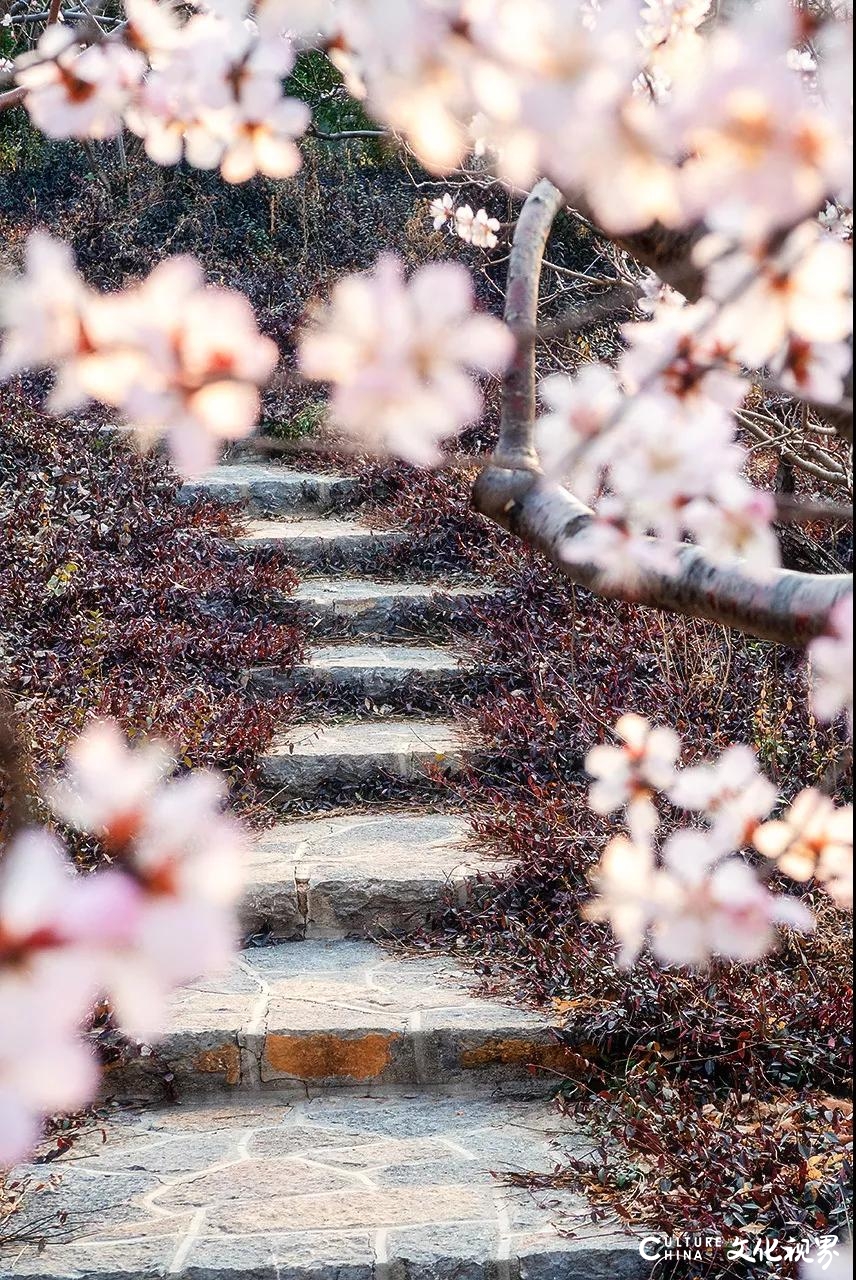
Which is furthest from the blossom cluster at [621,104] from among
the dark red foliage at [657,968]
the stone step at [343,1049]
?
the stone step at [343,1049]

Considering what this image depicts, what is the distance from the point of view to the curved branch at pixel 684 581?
109 centimetres

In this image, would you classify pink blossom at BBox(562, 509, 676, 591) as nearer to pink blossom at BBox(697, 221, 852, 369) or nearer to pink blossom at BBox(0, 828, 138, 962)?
pink blossom at BBox(697, 221, 852, 369)

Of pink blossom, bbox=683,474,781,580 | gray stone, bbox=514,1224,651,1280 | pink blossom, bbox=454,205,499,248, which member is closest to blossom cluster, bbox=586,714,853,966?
pink blossom, bbox=683,474,781,580

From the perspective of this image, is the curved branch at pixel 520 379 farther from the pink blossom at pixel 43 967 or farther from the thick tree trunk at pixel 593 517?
the pink blossom at pixel 43 967

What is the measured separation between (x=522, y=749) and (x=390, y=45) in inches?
162

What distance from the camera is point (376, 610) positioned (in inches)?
255

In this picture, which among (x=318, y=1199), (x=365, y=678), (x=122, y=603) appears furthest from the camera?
(x=122, y=603)

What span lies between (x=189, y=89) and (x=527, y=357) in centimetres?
49

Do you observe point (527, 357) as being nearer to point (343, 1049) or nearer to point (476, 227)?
point (343, 1049)

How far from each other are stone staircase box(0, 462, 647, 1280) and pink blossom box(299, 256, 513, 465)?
2079 millimetres

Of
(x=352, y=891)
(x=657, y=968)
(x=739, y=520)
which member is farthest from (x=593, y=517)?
(x=352, y=891)

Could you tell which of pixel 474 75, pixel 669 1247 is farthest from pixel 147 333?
pixel 669 1247

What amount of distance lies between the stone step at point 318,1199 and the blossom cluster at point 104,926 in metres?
2.11

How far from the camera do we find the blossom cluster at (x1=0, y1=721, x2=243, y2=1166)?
0.66 meters
